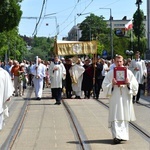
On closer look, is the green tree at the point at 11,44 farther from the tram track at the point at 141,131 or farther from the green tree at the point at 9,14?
the tram track at the point at 141,131

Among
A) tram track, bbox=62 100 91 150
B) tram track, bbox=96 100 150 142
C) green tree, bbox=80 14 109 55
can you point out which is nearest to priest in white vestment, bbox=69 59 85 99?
tram track, bbox=62 100 91 150

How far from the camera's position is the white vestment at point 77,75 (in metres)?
23.8

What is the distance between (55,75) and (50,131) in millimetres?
8368

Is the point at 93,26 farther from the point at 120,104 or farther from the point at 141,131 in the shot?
the point at 120,104

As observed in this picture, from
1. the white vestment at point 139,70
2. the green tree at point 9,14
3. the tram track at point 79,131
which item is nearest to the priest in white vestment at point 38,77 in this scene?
the white vestment at point 139,70

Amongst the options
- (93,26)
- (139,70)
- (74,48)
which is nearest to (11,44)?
(93,26)

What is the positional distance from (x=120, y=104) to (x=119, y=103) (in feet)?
0.10

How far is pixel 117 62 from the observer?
36.8 feet

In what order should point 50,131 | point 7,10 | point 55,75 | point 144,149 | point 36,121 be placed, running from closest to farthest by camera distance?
point 144,149 < point 50,131 < point 36,121 < point 55,75 < point 7,10

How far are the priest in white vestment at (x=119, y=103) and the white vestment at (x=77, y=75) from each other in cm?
1240

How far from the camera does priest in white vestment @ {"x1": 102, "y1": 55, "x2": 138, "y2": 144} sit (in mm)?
11039

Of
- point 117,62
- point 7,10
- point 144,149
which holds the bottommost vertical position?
point 144,149

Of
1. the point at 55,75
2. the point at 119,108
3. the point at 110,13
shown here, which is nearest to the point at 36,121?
the point at 119,108

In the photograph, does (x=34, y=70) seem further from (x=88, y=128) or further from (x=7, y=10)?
(x=7, y=10)
